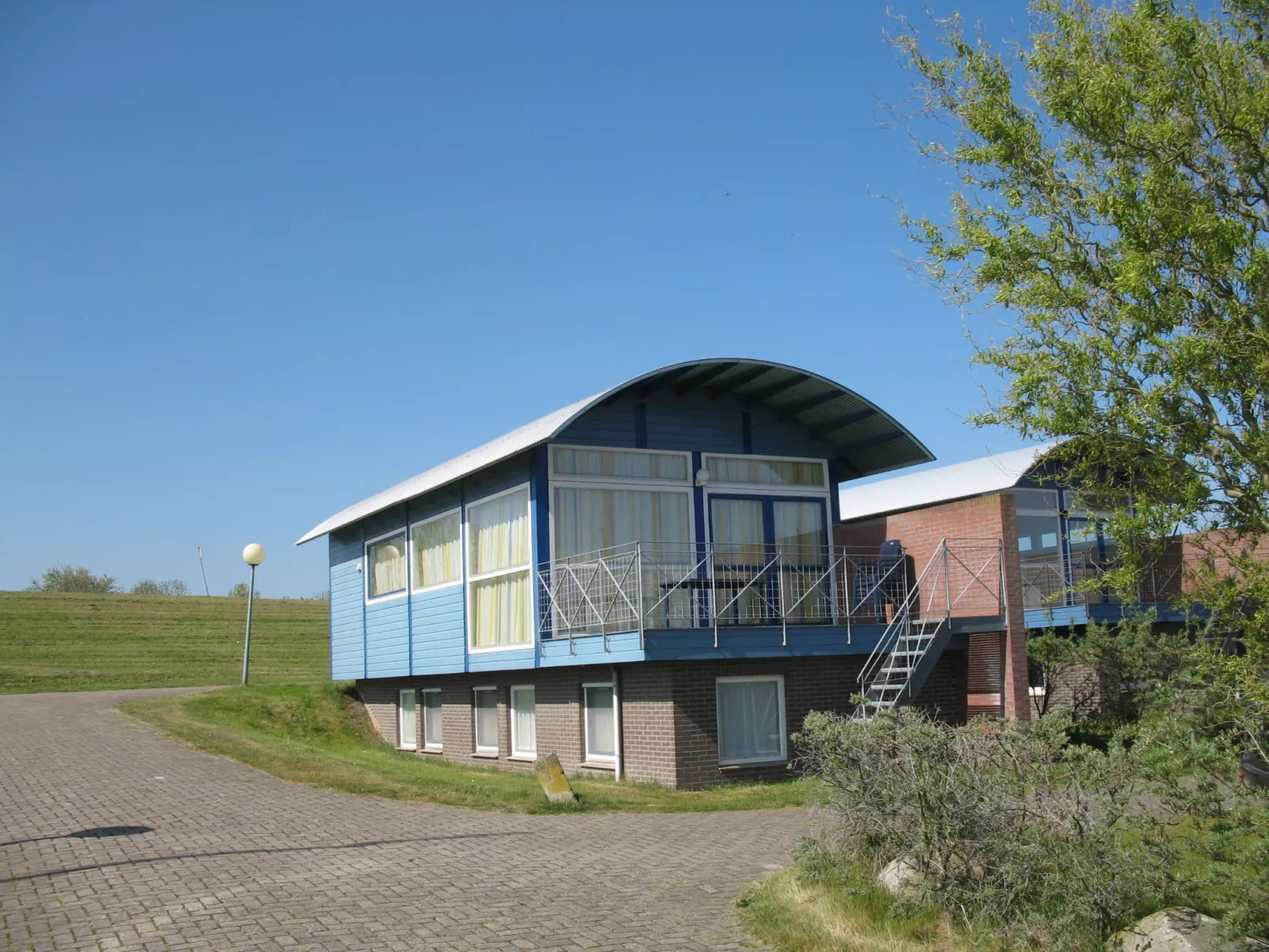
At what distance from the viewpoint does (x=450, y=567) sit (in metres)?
19.6

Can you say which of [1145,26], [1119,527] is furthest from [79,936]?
[1145,26]

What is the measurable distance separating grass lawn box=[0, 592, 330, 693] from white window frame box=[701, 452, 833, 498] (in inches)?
655

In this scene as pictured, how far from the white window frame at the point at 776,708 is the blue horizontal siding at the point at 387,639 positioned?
7.75m

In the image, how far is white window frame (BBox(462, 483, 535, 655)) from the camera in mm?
16641

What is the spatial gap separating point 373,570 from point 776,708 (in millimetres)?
10303

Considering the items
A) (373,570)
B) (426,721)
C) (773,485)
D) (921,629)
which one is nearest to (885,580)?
(921,629)

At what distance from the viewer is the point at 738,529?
59.3 feet

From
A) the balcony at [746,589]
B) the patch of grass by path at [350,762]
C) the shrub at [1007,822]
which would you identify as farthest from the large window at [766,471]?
the shrub at [1007,822]

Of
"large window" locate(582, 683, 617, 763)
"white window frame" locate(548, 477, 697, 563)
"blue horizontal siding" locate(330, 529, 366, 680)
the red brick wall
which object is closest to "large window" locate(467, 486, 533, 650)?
"white window frame" locate(548, 477, 697, 563)

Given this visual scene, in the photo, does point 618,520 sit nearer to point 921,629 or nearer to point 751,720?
point 751,720

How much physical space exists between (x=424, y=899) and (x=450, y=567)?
36.6 ft

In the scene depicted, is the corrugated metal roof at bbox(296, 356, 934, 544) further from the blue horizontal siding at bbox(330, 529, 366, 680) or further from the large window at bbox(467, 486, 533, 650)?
the blue horizontal siding at bbox(330, 529, 366, 680)

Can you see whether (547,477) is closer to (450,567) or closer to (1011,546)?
(450,567)

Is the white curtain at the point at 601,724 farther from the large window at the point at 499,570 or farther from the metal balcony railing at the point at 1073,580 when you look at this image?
the metal balcony railing at the point at 1073,580
